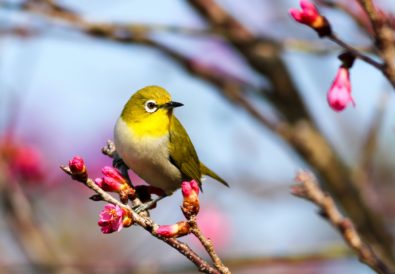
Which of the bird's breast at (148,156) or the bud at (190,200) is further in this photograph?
the bird's breast at (148,156)

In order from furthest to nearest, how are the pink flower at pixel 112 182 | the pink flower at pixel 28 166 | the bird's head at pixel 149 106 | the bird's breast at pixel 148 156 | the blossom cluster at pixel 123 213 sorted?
the pink flower at pixel 28 166 < the bird's head at pixel 149 106 < the bird's breast at pixel 148 156 < the pink flower at pixel 112 182 < the blossom cluster at pixel 123 213

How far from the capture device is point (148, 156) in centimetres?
325

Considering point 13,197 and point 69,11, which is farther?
point 13,197

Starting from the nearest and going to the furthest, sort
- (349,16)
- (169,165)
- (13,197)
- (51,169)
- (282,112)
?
1. (169,165)
2. (349,16)
3. (13,197)
4. (282,112)
5. (51,169)

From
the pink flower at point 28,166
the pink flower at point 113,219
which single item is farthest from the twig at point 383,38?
the pink flower at point 28,166

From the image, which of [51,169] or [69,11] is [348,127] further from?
[69,11]

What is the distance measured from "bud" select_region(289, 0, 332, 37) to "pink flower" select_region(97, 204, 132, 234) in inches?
35.5

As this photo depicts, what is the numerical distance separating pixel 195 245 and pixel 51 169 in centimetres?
164

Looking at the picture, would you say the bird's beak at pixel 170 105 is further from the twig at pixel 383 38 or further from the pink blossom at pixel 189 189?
the twig at pixel 383 38

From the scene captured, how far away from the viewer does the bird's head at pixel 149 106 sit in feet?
10.8

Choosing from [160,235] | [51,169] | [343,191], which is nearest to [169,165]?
[160,235]

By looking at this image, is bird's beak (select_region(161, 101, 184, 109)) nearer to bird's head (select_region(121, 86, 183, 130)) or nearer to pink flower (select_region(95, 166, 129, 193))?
bird's head (select_region(121, 86, 183, 130))

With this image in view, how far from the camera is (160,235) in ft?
7.66

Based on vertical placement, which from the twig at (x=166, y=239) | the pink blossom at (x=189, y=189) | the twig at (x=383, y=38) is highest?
the twig at (x=383, y=38)
